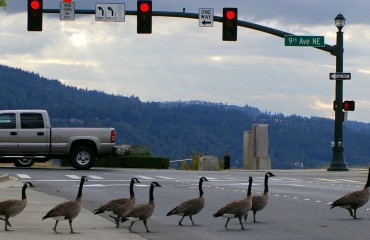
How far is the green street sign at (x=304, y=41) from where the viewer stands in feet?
150

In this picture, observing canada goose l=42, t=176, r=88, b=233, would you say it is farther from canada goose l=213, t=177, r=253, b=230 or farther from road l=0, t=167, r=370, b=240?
canada goose l=213, t=177, r=253, b=230

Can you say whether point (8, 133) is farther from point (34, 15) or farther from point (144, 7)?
point (144, 7)

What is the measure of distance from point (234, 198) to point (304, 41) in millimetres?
20368

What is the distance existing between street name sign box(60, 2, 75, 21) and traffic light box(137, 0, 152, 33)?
2.61m

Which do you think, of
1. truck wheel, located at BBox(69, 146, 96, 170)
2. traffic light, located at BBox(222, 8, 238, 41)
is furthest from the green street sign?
truck wheel, located at BBox(69, 146, 96, 170)

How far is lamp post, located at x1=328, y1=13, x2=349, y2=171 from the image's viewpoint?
153 feet

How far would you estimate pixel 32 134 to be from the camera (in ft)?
138

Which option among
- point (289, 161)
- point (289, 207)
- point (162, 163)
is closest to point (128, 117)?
point (289, 161)

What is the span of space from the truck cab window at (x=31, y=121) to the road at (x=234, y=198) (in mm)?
2029

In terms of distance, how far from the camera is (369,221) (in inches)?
785

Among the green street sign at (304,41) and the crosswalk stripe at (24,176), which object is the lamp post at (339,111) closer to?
the green street sign at (304,41)

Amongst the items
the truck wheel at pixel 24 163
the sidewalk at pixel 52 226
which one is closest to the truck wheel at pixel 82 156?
the truck wheel at pixel 24 163

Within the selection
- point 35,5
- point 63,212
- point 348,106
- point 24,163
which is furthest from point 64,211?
point 348,106

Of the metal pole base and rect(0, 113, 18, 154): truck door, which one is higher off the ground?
rect(0, 113, 18, 154): truck door
